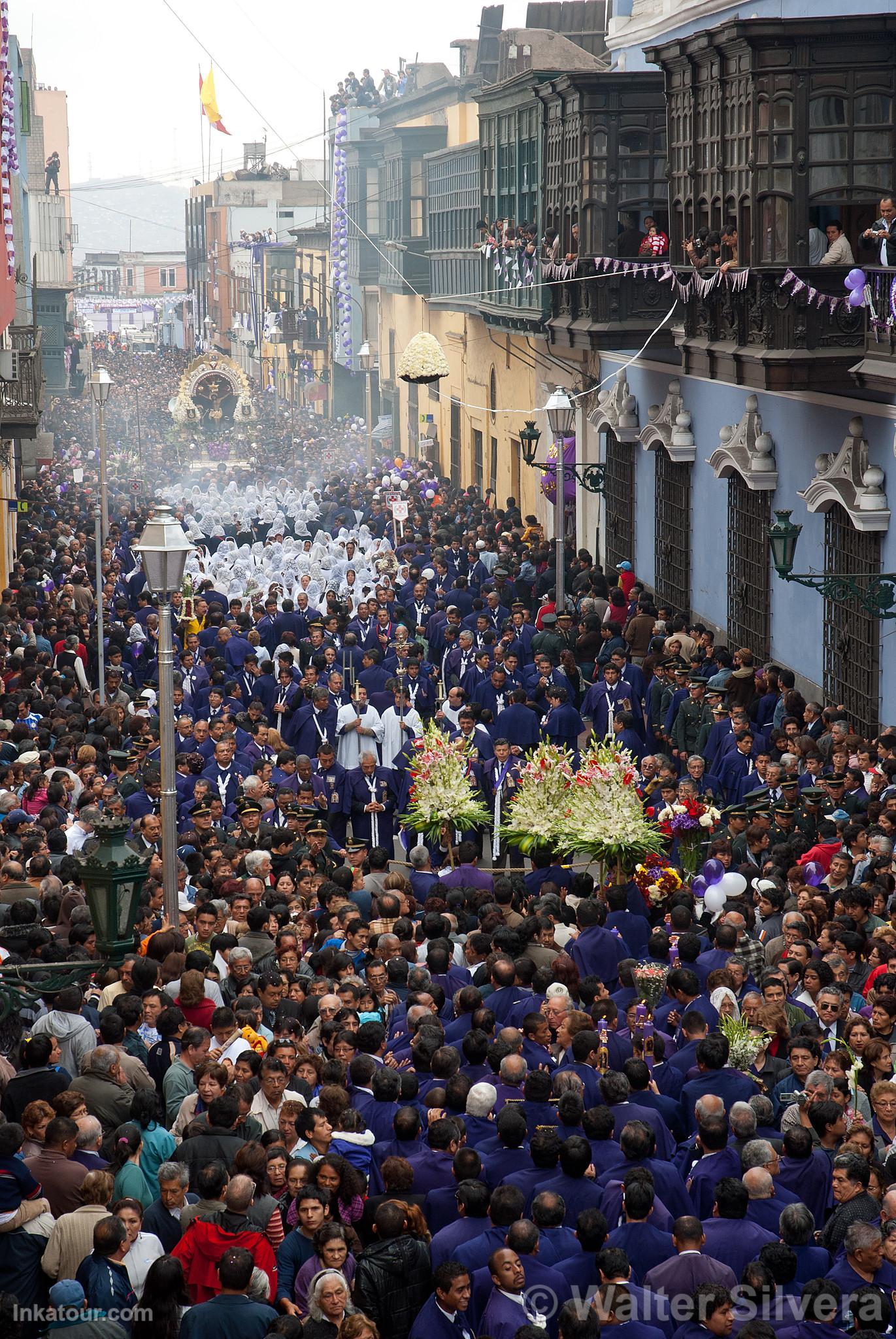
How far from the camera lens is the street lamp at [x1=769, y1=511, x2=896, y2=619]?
1473cm

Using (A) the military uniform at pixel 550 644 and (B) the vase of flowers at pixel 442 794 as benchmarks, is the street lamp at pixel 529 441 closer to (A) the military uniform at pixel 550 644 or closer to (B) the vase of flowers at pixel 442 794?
(A) the military uniform at pixel 550 644

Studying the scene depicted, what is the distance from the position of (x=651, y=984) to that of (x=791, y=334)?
26.9ft

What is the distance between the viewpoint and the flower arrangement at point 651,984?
10.1 meters

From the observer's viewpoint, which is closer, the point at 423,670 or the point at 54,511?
the point at 423,670

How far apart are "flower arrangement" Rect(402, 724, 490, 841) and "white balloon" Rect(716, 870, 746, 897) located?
2.56 metres

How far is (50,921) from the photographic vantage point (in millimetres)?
11148

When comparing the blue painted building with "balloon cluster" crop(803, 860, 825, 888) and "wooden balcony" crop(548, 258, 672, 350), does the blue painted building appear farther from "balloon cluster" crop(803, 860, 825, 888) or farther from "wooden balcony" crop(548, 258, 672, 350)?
"balloon cluster" crop(803, 860, 825, 888)

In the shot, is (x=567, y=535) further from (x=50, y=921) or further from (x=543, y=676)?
(x=50, y=921)

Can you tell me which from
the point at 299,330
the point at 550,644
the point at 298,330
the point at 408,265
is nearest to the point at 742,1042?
the point at 550,644

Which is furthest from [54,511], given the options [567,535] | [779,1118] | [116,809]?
[779,1118]

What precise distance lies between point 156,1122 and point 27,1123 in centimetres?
55

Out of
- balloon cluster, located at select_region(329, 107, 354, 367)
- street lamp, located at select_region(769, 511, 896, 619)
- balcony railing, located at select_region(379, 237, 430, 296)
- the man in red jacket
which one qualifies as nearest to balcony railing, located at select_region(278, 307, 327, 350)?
balloon cluster, located at select_region(329, 107, 354, 367)

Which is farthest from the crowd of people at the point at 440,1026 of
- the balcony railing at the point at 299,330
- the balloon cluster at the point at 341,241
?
the balcony railing at the point at 299,330

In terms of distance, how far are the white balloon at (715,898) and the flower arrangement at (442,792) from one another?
A: 2.52 metres
